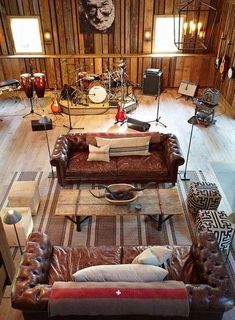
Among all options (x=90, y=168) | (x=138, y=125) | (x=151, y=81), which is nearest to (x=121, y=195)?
(x=90, y=168)

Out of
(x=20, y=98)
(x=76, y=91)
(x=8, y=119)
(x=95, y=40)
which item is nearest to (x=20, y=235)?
(x=8, y=119)

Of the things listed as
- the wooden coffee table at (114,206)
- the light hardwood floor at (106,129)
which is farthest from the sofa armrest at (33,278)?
the light hardwood floor at (106,129)

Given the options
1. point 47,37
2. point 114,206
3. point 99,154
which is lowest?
point 114,206

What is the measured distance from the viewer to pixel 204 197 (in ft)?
12.8

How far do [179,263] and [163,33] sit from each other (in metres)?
6.64

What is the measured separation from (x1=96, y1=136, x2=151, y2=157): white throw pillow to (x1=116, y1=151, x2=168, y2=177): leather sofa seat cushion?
10cm

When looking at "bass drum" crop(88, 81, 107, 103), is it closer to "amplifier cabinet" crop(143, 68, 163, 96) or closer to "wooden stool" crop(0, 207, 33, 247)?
"amplifier cabinet" crop(143, 68, 163, 96)

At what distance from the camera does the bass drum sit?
6.91 metres

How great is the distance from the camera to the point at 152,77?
7.63 metres

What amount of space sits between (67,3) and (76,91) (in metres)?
2.22

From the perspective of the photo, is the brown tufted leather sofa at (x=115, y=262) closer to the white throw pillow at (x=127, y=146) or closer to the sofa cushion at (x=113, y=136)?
the white throw pillow at (x=127, y=146)

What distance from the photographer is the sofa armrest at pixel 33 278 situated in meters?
2.23

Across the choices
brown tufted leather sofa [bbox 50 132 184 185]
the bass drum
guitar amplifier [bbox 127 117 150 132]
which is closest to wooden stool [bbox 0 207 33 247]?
brown tufted leather sofa [bbox 50 132 184 185]

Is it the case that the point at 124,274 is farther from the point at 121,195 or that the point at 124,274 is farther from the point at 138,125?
the point at 138,125
